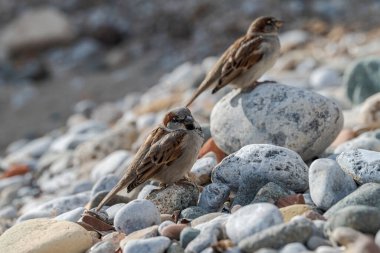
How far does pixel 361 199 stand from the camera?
16.9 ft

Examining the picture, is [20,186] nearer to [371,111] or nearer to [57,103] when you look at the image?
[371,111]

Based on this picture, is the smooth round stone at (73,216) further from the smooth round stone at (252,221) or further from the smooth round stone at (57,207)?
the smooth round stone at (252,221)

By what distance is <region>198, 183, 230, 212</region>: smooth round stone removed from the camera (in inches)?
229

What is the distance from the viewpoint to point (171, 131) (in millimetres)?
6160

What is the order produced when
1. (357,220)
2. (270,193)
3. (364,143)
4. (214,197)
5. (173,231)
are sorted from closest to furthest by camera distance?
(357,220) → (173,231) → (270,193) → (214,197) → (364,143)

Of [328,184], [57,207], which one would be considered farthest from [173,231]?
[57,207]

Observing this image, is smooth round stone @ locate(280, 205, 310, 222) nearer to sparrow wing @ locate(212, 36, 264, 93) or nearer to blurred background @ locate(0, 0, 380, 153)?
sparrow wing @ locate(212, 36, 264, 93)

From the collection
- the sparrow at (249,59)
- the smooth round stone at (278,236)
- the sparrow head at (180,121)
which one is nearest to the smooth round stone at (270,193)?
the sparrow head at (180,121)

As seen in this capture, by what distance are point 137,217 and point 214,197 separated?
2.11 feet

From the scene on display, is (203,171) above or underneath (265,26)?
underneath

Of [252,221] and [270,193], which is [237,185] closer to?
[270,193]

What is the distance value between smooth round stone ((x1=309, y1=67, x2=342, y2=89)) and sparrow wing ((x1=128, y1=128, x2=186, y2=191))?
5398mm

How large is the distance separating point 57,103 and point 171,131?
9796mm

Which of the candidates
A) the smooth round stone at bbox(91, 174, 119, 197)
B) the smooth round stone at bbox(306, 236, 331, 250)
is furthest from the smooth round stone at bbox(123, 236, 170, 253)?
the smooth round stone at bbox(91, 174, 119, 197)
